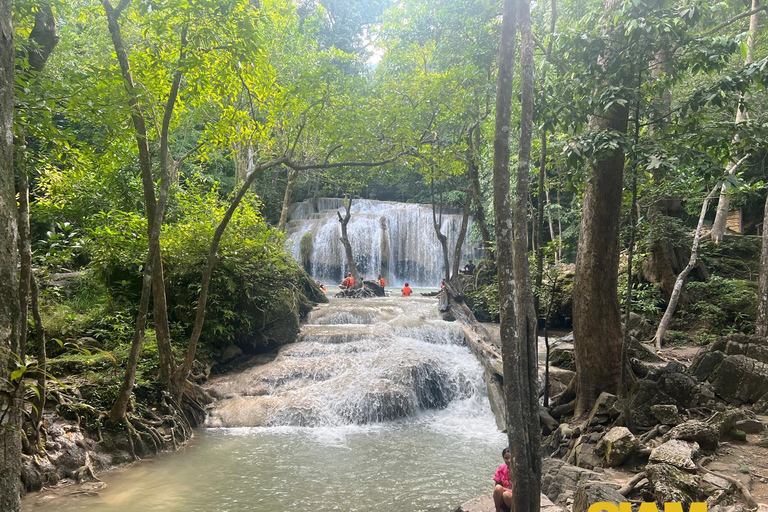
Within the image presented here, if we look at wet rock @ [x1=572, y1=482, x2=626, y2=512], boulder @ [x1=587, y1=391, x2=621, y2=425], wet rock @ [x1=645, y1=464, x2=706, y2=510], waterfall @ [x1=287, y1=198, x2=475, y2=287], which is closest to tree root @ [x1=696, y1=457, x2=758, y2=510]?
wet rock @ [x1=645, y1=464, x2=706, y2=510]

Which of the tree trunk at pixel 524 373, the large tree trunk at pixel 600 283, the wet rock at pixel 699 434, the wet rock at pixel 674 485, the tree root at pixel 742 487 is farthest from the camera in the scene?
the large tree trunk at pixel 600 283

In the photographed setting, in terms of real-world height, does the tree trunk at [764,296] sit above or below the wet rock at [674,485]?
above

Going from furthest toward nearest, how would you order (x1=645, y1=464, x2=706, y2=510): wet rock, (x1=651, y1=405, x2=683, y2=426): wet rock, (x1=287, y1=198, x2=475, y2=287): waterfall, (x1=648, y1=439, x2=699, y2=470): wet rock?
(x1=287, y1=198, x2=475, y2=287): waterfall, (x1=651, y1=405, x2=683, y2=426): wet rock, (x1=648, y1=439, x2=699, y2=470): wet rock, (x1=645, y1=464, x2=706, y2=510): wet rock

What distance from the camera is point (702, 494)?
3.88 meters

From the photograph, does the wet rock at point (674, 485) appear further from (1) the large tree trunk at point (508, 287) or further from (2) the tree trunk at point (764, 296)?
(2) the tree trunk at point (764, 296)

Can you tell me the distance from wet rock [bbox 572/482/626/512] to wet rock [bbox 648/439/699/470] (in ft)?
2.13

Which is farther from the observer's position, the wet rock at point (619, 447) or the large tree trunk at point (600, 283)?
the large tree trunk at point (600, 283)

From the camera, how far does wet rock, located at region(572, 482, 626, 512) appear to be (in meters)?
3.98

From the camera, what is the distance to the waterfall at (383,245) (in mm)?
24303

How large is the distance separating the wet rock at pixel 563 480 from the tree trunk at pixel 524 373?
1356 millimetres

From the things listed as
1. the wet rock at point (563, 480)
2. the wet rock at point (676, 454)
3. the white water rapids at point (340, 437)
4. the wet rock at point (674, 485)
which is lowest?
the white water rapids at point (340, 437)

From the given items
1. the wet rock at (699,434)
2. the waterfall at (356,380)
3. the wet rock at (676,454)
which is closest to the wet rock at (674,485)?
the wet rock at (676,454)

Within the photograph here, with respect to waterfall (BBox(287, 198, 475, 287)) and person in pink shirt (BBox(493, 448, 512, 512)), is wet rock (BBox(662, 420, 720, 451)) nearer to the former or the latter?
person in pink shirt (BBox(493, 448, 512, 512))

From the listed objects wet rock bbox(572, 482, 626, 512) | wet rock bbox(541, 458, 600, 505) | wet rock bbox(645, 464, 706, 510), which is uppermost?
wet rock bbox(645, 464, 706, 510)
